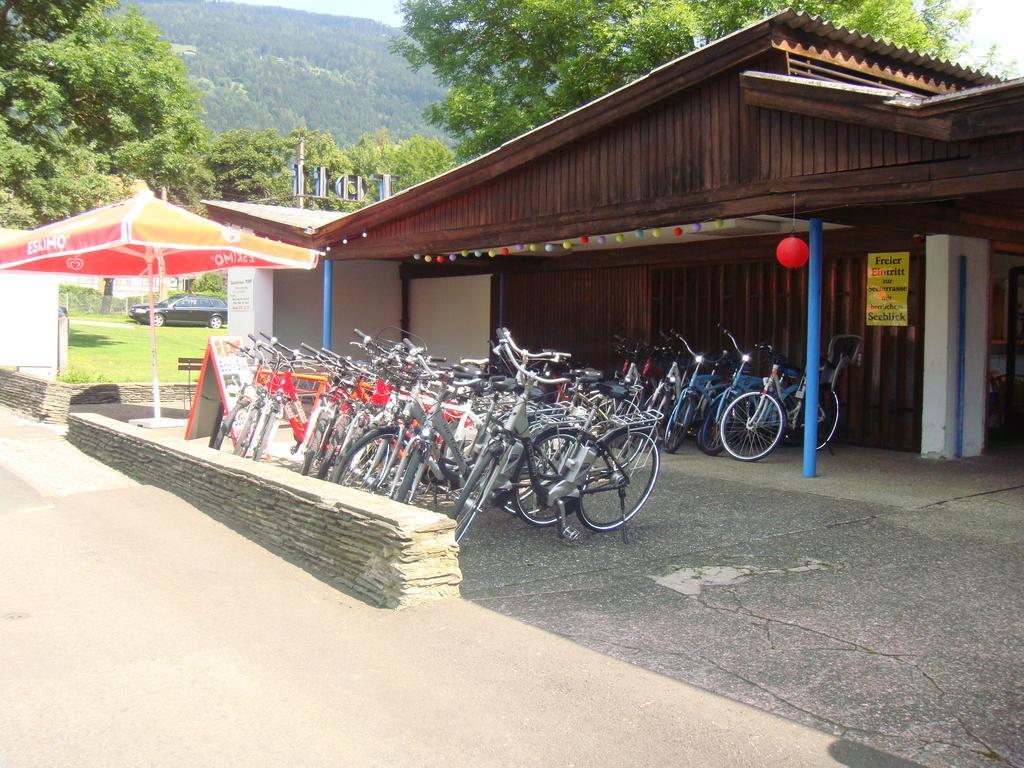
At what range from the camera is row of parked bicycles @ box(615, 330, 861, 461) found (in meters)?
9.56

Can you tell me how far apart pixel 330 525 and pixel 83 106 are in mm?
24549

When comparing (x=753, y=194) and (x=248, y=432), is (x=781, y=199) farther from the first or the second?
(x=248, y=432)

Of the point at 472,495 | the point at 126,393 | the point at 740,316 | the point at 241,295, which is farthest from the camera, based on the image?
the point at 241,295

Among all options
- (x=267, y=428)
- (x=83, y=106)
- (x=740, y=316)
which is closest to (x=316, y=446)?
(x=267, y=428)

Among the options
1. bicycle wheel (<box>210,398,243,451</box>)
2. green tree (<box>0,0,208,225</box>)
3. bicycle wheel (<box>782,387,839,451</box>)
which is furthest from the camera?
green tree (<box>0,0,208,225</box>)

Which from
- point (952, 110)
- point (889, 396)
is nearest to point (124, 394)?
point (889, 396)

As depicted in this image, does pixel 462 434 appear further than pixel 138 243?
No

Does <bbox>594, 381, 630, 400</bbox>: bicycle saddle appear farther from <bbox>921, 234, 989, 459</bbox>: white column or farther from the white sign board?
the white sign board

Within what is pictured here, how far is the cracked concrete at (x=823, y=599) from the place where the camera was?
146 inches

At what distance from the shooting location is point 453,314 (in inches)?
675

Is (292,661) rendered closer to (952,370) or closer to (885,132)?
(885,132)

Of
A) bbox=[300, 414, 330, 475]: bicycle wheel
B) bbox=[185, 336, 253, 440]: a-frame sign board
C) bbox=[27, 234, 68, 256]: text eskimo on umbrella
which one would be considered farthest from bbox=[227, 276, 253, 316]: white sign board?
bbox=[300, 414, 330, 475]: bicycle wheel

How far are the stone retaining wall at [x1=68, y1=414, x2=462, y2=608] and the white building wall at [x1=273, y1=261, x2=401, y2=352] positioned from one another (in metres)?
9.30

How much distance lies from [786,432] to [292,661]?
7283 mm
